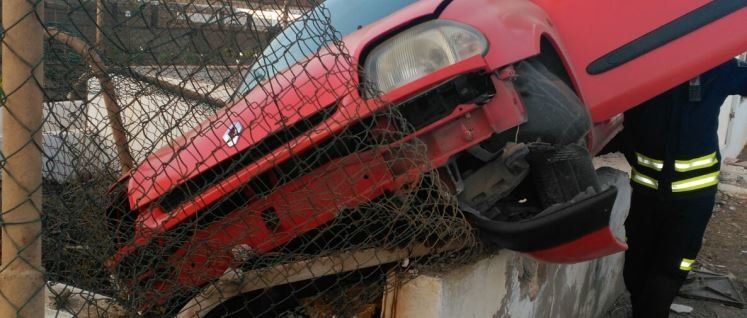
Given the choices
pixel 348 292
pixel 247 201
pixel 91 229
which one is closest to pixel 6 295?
pixel 91 229

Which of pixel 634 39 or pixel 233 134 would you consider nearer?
pixel 233 134

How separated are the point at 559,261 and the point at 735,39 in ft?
4.17

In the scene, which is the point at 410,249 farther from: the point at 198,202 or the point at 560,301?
the point at 560,301

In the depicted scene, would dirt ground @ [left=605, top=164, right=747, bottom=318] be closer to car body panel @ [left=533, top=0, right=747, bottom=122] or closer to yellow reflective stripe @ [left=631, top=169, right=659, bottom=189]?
yellow reflective stripe @ [left=631, top=169, right=659, bottom=189]

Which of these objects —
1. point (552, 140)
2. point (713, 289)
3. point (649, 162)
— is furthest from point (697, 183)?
point (713, 289)

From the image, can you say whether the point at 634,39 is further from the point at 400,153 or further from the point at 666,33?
the point at 400,153

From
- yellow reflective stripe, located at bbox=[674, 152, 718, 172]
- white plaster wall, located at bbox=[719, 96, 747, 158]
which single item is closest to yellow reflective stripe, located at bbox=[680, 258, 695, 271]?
yellow reflective stripe, located at bbox=[674, 152, 718, 172]

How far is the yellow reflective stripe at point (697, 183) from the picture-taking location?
3623mm

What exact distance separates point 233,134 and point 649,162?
239 cm

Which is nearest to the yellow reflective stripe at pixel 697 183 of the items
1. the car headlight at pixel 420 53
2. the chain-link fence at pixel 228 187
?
the chain-link fence at pixel 228 187

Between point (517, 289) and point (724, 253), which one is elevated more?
point (517, 289)

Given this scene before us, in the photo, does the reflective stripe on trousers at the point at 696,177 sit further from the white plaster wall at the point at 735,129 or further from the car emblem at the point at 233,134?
the white plaster wall at the point at 735,129

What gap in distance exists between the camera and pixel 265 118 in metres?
2.38

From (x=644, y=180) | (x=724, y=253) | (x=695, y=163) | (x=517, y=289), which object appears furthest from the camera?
→ (x=724, y=253)
